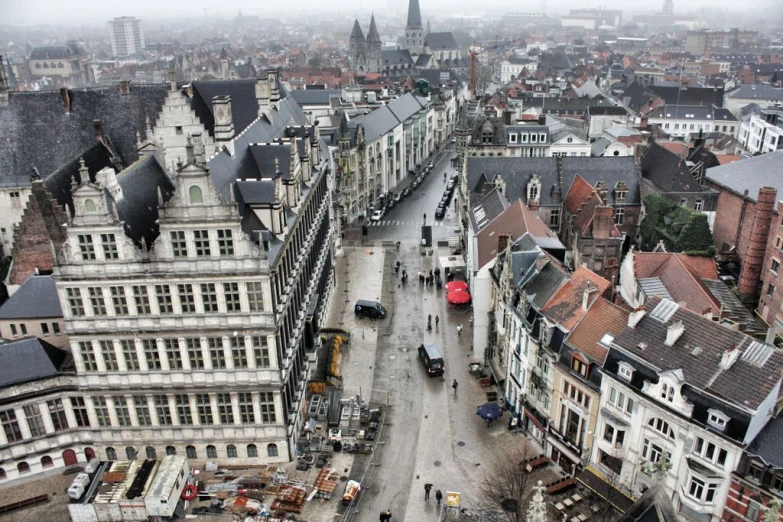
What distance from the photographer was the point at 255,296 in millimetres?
46562

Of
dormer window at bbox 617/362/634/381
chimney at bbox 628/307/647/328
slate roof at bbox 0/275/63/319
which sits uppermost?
chimney at bbox 628/307/647/328

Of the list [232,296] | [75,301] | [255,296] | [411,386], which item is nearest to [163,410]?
[75,301]

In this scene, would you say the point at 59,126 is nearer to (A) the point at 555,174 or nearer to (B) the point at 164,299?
(B) the point at 164,299

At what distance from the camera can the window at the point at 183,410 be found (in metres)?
49.8

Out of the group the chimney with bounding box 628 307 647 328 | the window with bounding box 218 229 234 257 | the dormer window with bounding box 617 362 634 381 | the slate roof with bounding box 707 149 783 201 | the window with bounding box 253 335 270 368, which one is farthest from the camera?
the slate roof with bounding box 707 149 783 201

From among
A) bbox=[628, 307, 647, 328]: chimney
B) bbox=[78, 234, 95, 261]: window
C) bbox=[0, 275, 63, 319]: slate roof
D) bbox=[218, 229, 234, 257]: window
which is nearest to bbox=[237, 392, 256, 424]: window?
bbox=[218, 229, 234, 257]: window

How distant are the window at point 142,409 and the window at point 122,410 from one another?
0.75 meters

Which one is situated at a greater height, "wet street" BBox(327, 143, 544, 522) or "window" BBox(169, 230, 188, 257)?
"window" BBox(169, 230, 188, 257)

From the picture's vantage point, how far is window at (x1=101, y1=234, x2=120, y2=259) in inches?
1763

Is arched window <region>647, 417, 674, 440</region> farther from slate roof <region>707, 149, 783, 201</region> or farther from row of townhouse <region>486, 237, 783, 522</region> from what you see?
slate roof <region>707, 149, 783, 201</region>

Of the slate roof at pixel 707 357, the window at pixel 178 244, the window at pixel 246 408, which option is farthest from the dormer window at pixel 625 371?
the window at pixel 178 244

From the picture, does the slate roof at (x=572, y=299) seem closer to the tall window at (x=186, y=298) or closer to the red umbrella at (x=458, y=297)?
the red umbrella at (x=458, y=297)

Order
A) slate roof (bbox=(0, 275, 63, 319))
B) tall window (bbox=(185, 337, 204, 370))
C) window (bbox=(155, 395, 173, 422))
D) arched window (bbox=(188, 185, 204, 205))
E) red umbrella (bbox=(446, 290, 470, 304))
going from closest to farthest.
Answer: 1. arched window (bbox=(188, 185, 204, 205))
2. tall window (bbox=(185, 337, 204, 370))
3. window (bbox=(155, 395, 173, 422))
4. slate roof (bbox=(0, 275, 63, 319))
5. red umbrella (bbox=(446, 290, 470, 304))

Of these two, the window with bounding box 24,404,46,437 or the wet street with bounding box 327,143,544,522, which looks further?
the wet street with bounding box 327,143,544,522
